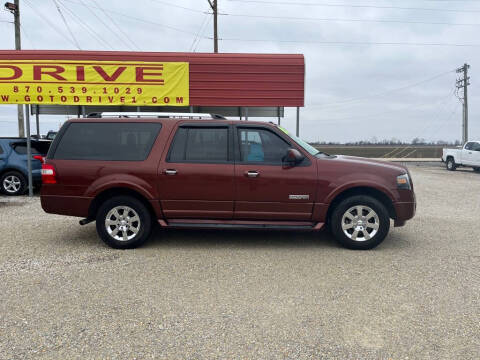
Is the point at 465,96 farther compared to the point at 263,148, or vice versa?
the point at 465,96

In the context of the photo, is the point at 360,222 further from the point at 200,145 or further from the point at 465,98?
the point at 465,98

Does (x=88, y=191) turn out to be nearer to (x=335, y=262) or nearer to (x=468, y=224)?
(x=335, y=262)

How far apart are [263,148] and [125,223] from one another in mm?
2271

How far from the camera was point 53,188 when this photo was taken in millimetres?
5305

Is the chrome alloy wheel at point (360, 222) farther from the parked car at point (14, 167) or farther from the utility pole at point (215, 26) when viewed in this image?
the utility pole at point (215, 26)

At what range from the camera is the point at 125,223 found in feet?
17.5

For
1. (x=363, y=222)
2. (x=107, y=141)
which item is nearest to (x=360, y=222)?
(x=363, y=222)

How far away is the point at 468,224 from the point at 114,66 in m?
8.62

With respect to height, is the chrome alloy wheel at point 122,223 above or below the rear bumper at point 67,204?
below

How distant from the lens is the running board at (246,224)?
523 centimetres

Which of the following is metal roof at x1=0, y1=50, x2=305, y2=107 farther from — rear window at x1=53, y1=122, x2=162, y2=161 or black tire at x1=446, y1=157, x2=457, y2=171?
black tire at x1=446, y1=157, x2=457, y2=171

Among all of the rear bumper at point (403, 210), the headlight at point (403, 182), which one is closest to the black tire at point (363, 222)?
the rear bumper at point (403, 210)

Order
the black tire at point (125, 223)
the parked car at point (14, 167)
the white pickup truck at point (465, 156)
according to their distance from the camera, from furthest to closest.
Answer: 1. the white pickup truck at point (465, 156)
2. the parked car at point (14, 167)
3. the black tire at point (125, 223)

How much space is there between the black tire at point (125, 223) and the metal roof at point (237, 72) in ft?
15.6
